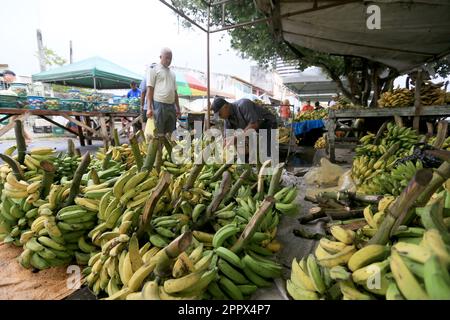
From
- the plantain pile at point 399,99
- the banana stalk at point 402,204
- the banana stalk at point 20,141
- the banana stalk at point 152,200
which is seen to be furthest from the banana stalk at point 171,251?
the plantain pile at point 399,99

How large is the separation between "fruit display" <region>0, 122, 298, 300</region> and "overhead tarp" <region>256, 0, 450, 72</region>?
10.1ft

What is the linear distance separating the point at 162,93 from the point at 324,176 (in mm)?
2804

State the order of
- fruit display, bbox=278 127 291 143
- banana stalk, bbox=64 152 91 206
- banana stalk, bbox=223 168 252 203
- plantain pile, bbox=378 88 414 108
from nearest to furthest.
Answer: banana stalk, bbox=64 152 91 206
banana stalk, bbox=223 168 252 203
plantain pile, bbox=378 88 414 108
fruit display, bbox=278 127 291 143

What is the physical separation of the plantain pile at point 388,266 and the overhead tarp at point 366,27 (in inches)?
131

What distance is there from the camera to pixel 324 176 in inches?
129

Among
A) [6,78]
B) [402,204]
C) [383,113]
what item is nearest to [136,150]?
[402,204]

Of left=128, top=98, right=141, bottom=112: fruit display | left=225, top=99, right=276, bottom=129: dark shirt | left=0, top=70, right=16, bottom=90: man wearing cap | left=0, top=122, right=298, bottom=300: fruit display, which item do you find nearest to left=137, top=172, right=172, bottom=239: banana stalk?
left=0, top=122, right=298, bottom=300: fruit display

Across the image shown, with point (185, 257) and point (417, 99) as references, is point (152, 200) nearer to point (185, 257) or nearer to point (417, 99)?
point (185, 257)

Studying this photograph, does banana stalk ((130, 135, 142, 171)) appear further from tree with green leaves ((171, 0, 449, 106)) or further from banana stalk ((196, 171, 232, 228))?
tree with green leaves ((171, 0, 449, 106))

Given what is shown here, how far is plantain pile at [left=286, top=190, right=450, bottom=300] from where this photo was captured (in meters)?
0.69

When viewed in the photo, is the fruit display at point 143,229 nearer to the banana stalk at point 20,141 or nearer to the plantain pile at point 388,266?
the banana stalk at point 20,141
